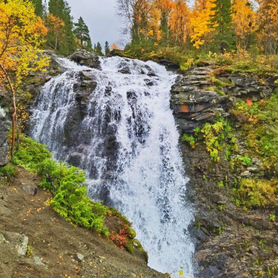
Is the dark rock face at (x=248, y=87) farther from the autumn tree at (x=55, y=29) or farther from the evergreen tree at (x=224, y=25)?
the autumn tree at (x=55, y=29)

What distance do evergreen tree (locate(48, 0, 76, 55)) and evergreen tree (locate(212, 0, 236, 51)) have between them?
2185 cm

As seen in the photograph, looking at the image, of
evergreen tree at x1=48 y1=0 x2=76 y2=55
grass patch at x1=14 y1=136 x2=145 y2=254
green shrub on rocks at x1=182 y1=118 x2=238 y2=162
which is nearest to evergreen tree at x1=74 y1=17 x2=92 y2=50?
evergreen tree at x1=48 y1=0 x2=76 y2=55

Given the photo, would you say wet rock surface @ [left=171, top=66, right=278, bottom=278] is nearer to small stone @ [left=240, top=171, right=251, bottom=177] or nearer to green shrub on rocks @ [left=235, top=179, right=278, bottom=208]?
small stone @ [left=240, top=171, right=251, bottom=177]

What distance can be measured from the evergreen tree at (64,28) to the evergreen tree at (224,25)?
21853 mm

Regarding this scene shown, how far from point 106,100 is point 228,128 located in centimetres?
713

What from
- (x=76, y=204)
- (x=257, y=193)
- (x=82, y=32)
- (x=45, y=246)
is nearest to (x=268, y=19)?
(x=257, y=193)

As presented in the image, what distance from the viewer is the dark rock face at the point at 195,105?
18688 millimetres

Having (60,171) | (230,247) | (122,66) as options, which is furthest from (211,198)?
(122,66)

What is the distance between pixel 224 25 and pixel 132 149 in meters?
28.8

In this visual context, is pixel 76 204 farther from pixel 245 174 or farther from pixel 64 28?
pixel 64 28

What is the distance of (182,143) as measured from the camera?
18.4m

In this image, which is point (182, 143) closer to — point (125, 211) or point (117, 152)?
point (117, 152)

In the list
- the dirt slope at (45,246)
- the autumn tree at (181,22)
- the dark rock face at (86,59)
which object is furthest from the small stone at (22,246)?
the autumn tree at (181,22)

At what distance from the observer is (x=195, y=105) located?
62.7ft
